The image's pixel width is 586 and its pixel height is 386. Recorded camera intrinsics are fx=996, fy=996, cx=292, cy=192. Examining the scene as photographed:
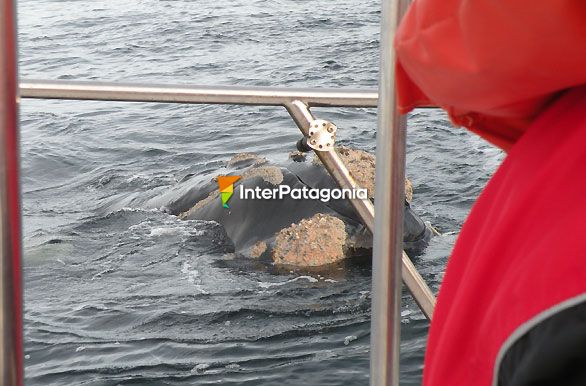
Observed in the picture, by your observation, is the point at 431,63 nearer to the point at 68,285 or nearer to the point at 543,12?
the point at 543,12

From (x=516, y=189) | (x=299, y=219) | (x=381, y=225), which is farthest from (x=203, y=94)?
(x=299, y=219)

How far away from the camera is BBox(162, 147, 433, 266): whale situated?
755cm

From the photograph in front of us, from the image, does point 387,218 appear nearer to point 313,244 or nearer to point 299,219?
point 299,219

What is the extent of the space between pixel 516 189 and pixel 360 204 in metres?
0.95

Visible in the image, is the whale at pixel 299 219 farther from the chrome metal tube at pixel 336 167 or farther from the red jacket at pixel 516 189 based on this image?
the red jacket at pixel 516 189

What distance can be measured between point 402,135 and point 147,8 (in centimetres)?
1973

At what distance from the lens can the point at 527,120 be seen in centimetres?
77

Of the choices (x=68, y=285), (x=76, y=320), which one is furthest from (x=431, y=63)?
→ (x=68, y=285)

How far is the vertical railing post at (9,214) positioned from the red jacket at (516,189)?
1.21 ft

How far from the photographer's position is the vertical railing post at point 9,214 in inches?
35.4

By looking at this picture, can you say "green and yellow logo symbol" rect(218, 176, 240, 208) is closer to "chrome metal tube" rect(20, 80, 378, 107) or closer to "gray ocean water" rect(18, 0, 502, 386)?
"gray ocean water" rect(18, 0, 502, 386)

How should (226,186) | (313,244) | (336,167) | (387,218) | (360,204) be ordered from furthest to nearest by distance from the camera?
(226,186) < (313,244) < (336,167) < (360,204) < (387,218)

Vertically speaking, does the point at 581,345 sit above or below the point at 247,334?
above

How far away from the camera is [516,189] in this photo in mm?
720
